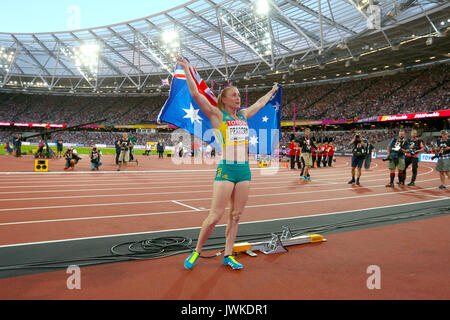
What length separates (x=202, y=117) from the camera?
475 cm

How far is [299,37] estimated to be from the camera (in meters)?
29.6

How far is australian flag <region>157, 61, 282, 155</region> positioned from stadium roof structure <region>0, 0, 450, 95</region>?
18050 mm

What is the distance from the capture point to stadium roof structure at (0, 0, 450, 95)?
23.0 metres

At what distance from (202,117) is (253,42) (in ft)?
94.7

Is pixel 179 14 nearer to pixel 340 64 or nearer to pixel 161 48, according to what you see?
pixel 161 48

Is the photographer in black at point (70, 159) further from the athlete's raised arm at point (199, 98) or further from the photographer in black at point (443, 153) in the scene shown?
the photographer in black at point (443, 153)

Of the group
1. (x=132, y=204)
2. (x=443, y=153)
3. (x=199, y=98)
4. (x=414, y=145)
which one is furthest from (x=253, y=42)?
(x=199, y=98)

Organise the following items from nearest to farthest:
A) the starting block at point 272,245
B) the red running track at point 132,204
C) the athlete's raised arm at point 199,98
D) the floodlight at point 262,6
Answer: the athlete's raised arm at point 199,98
the starting block at point 272,245
the red running track at point 132,204
the floodlight at point 262,6

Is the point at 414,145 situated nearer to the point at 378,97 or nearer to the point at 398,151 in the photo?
the point at 398,151

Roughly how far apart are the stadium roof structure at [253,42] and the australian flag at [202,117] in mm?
18050

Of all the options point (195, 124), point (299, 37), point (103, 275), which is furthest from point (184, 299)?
point (299, 37)

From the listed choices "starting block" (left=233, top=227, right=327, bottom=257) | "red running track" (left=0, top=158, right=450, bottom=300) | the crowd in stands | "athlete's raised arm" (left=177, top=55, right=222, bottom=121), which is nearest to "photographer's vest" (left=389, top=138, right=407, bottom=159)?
"red running track" (left=0, top=158, right=450, bottom=300)

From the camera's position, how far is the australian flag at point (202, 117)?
4609 millimetres

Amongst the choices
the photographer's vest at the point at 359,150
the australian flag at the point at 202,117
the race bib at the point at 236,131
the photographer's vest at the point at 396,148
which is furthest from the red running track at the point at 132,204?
the race bib at the point at 236,131
